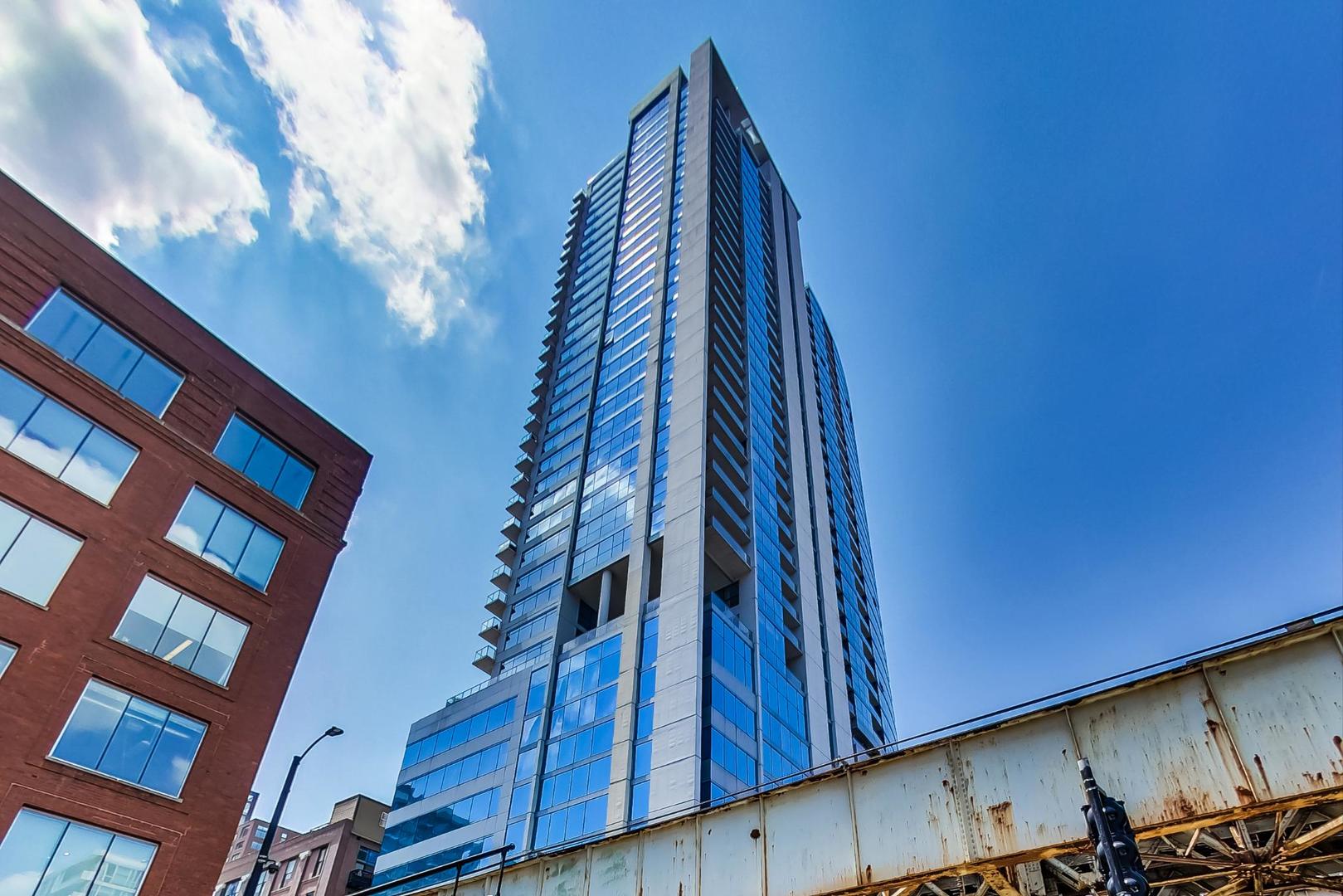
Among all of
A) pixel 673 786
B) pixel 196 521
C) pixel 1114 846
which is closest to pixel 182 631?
pixel 196 521

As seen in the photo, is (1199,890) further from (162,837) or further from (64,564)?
(64,564)

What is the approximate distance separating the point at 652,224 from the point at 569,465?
29368 millimetres

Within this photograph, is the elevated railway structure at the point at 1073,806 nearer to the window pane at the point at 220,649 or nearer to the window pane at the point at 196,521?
the window pane at the point at 220,649

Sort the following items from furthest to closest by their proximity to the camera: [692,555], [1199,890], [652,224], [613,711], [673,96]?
[673,96] → [652,224] → [692,555] → [613,711] → [1199,890]

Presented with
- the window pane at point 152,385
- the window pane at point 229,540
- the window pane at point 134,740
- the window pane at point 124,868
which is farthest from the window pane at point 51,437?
the window pane at point 124,868

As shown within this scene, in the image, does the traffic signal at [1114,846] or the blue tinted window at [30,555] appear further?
the blue tinted window at [30,555]

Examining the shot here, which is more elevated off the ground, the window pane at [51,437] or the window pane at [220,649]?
the window pane at [51,437]

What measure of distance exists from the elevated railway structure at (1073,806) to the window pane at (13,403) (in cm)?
1919

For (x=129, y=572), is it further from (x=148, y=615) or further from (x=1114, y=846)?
(x=1114, y=846)

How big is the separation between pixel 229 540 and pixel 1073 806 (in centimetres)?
2434

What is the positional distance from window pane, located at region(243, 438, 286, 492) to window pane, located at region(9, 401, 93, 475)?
5035 mm

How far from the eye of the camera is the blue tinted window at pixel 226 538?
24.3 meters

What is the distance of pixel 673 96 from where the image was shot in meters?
96.8

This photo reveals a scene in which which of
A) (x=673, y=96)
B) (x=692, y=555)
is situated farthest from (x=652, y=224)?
(x=692, y=555)
